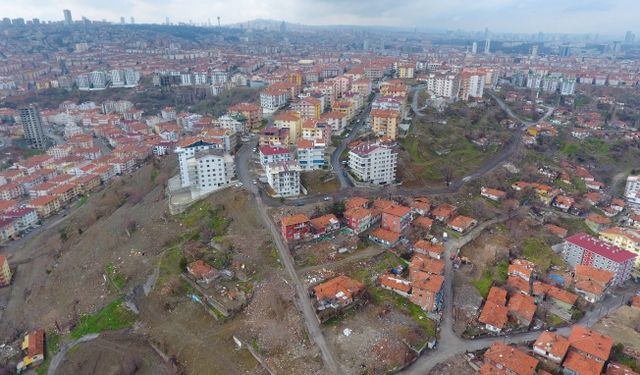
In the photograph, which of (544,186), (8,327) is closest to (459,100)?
(544,186)

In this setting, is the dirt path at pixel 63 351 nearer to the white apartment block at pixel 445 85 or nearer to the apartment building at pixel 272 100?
the apartment building at pixel 272 100

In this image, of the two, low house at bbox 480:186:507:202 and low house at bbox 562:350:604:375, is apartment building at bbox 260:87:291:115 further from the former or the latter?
low house at bbox 562:350:604:375

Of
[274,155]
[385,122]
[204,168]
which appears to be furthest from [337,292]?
[385,122]

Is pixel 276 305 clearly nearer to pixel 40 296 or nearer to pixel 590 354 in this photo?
pixel 590 354

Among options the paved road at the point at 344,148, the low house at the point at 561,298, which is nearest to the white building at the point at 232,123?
the paved road at the point at 344,148

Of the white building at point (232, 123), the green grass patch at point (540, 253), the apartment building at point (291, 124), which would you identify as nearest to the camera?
the green grass patch at point (540, 253)

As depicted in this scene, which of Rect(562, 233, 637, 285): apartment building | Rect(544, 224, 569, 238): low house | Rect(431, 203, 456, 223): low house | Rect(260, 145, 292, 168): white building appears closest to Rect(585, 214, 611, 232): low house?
Rect(544, 224, 569, 238): low house
